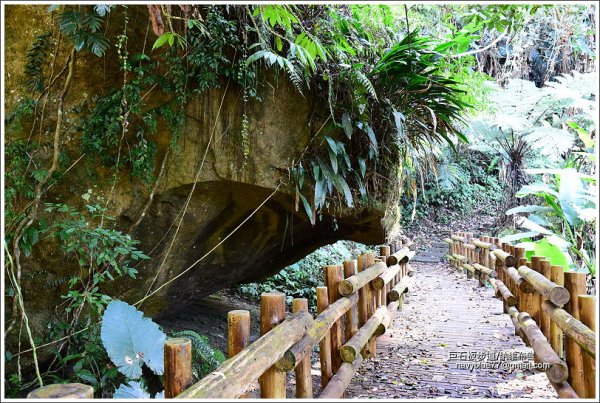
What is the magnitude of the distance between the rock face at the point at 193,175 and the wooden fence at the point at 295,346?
0.86m

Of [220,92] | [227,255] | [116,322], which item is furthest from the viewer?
[227,255]

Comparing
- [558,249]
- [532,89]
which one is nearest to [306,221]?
[558,249]

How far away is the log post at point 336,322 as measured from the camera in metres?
3.46

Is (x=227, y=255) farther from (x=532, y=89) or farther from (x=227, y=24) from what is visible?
(x=532, y=89)

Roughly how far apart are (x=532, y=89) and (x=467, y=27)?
6820 millimetres

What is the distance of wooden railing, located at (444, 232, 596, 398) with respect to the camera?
2668mm

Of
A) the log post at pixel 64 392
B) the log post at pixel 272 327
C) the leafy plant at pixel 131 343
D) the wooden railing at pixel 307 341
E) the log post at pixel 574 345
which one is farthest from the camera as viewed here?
the log post at pixel 574 345

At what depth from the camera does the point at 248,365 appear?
6.12 feet

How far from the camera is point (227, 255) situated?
15.6 feet

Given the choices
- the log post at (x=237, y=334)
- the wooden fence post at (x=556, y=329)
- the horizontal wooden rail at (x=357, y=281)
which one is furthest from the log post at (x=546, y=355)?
the log post at (x=237, y=334)

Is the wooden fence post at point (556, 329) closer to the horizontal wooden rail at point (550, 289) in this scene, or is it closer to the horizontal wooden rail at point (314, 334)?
the horizontal wooden rail at point (550, 289)

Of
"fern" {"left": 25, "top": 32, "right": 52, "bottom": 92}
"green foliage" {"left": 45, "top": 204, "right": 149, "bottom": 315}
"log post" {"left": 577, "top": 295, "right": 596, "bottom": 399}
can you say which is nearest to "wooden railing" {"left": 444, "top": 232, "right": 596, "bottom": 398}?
"log post" {"left": 577, "top": 295, "right": 596, "bottom": 399}

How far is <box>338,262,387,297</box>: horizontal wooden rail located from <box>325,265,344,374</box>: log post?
6 cm

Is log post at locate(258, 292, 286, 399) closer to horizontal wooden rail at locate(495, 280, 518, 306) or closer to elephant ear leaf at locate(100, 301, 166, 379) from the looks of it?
elephant ear leaf at locate(100, 301, 166, 379)
